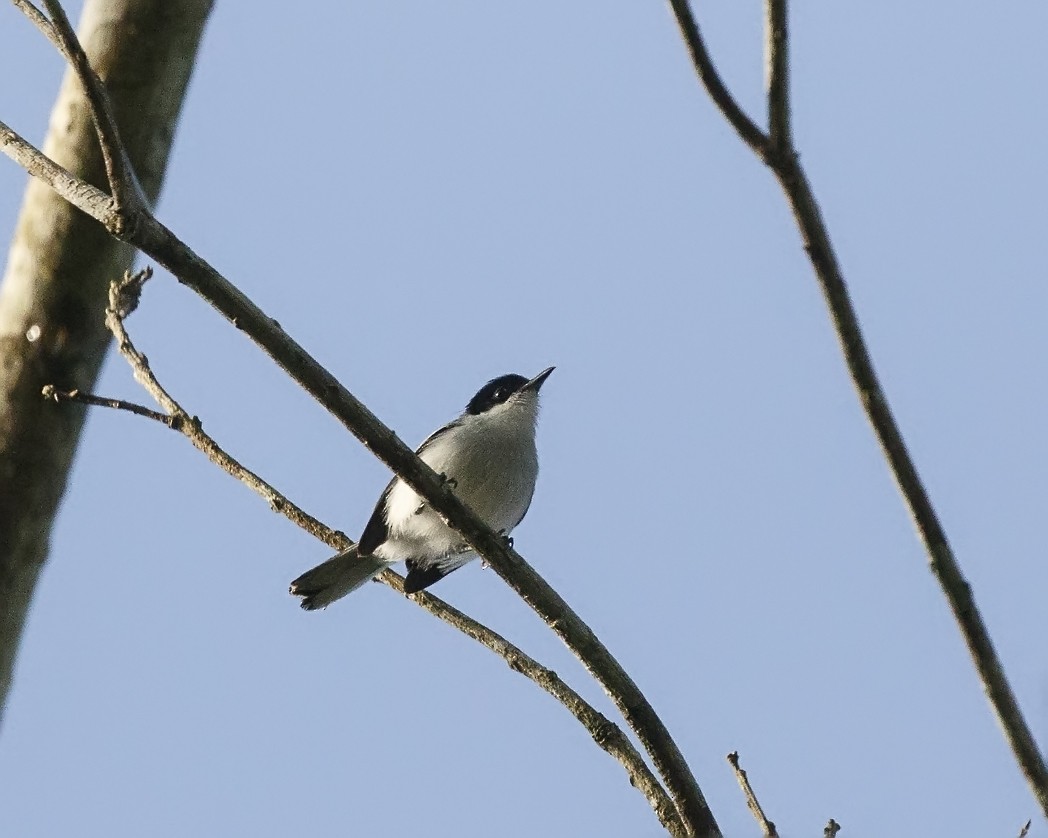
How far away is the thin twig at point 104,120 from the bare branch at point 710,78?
52.8 inches

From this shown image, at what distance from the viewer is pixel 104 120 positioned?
296 cm

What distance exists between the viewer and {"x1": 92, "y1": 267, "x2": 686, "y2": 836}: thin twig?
3422 mm

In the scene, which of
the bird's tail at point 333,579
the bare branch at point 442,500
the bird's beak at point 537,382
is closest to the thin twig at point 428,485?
the bare branch at point 442,500

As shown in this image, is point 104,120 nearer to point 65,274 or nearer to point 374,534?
point 65,274

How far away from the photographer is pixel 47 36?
3393 millimetres

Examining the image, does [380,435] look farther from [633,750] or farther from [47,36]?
[47,36]

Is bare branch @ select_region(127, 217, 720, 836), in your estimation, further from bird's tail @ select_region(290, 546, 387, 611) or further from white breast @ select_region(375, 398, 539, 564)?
bird's tail @ select_region(290, 546, 387, 611)

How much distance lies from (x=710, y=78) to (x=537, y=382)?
5085 mm

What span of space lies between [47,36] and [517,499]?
12.0 ft

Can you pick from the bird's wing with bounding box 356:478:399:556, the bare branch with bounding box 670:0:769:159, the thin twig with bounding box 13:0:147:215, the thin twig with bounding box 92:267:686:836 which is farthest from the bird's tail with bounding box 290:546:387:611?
the bare branch with bounding box 670:0:769:159

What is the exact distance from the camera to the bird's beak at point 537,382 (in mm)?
7223

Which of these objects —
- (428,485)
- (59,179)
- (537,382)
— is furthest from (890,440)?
(537,382)

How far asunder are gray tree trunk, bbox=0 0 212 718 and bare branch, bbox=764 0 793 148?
8.13 ft

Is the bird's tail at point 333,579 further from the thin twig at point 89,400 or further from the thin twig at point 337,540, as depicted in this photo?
the thin twig at point 89,400
